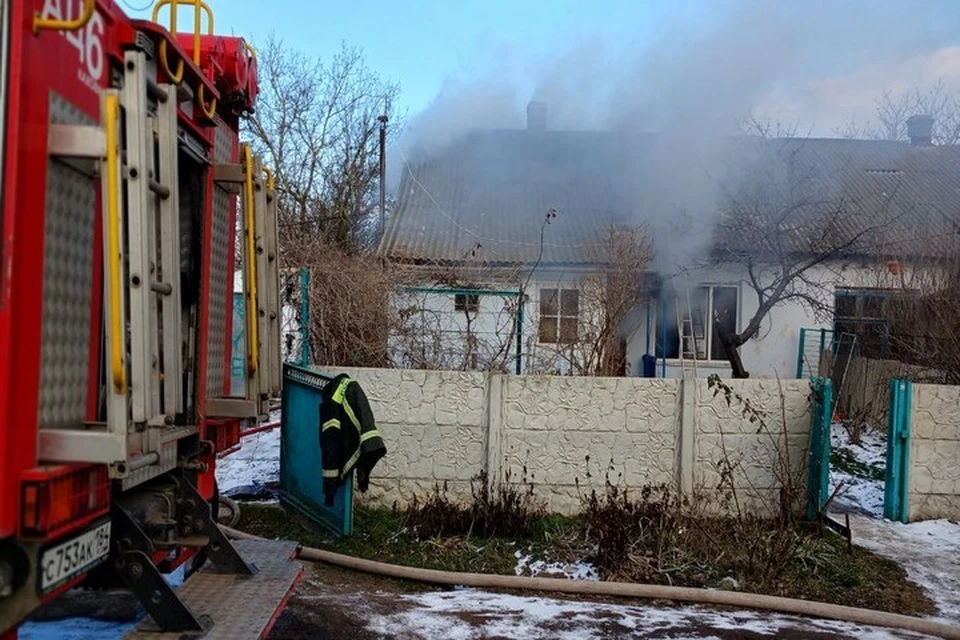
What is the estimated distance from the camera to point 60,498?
2430 mm

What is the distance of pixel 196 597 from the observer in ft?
12.6

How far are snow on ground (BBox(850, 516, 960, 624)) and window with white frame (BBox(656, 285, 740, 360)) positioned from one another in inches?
314

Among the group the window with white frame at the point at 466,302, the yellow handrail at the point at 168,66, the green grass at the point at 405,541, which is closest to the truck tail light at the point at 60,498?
the yellow handrail at the point at 168,66

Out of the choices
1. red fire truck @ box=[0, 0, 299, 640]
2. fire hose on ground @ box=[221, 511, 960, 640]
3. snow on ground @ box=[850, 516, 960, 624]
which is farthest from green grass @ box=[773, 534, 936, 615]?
red fire truck @ box=[0, 0, 299, 640]

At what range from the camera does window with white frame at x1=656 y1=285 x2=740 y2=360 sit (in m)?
15.4

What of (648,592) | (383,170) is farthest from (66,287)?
(383,170)

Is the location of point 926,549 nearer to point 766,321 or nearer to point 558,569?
point 558,569

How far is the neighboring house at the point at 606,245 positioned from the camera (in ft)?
31.7

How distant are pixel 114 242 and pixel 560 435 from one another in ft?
17.4

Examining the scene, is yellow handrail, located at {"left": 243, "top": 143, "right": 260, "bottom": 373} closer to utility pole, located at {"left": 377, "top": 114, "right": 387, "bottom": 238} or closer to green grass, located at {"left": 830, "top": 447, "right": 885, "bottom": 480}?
green grass, located at {"left": 830, "top": 447, "right": 885, "bottom": 480}

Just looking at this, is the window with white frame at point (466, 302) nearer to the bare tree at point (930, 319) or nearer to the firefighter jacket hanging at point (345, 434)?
the firefighter jacket hanging at point (345, 434)

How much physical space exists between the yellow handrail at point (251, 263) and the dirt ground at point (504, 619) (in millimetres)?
1693

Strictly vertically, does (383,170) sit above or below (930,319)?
above

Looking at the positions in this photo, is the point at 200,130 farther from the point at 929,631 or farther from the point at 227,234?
the point at 929,631
